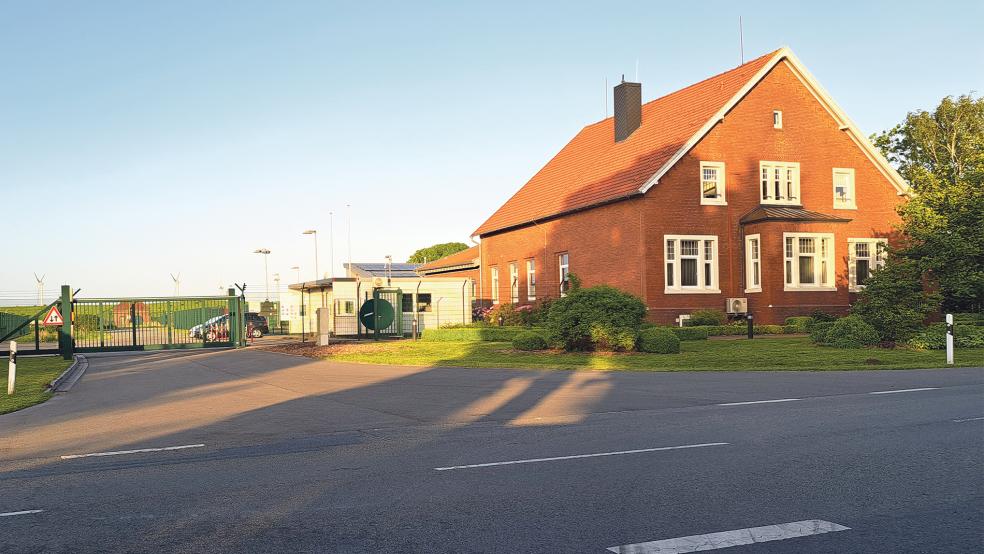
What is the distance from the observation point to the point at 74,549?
5441 millimetres

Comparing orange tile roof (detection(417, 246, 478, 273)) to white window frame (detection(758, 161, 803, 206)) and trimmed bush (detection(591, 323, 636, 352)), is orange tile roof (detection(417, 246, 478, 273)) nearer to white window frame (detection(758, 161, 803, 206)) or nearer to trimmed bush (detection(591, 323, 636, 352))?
white window frame (detection(758, 161, 803, 206))

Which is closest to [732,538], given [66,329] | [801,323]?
[801,323]

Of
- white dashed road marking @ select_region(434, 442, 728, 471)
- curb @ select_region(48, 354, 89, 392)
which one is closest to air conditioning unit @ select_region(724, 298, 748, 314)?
curb @ select_region(48, 354, 89, 392)

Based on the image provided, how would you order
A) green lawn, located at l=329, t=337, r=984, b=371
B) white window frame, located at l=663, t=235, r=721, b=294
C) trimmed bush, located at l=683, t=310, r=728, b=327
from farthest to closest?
white window frame, located at l=663, t=235, r=721, b=294 → trimmed bush, located at l=683, t=310, r=728, b=327 → green lawn, located at l=329, t=337, r=984, b=371

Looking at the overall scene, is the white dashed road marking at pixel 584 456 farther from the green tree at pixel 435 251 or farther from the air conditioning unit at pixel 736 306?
the green tree at pixel 435 251

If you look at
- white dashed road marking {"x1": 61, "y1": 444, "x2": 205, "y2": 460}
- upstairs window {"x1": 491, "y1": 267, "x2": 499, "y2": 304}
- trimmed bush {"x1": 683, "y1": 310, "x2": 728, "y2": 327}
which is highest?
upstairs window {"x1": 491, "y1": 267, "x2": 499, "y2": 304}

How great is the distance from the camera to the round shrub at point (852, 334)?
24.8 metres

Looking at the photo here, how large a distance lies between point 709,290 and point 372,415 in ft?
81.8

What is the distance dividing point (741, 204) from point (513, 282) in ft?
45.1

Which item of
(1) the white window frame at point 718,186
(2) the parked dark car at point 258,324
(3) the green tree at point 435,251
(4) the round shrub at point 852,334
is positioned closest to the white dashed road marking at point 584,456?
(4) the round shrub at point 852,334

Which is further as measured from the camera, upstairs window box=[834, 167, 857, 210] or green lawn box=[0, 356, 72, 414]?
upstairs window box=[834, 167, 857, 210]

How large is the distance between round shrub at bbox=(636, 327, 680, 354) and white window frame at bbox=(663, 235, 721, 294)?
10.5 m

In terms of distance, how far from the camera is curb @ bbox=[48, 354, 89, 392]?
18.2 m

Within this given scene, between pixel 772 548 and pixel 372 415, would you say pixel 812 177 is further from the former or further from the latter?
pixel 772 548
